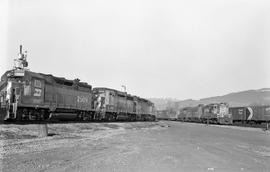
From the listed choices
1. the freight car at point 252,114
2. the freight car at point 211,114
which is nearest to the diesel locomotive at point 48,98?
the freight car at point 211,114

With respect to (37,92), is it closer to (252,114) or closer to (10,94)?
(10,94)

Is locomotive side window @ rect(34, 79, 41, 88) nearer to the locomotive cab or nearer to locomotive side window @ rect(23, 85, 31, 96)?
locomotive side window @ rect(23, 85, 31, 96)

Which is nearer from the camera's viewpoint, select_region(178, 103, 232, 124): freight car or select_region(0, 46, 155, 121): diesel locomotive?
select_region(0, 46, 155, 121): diesel locomotive

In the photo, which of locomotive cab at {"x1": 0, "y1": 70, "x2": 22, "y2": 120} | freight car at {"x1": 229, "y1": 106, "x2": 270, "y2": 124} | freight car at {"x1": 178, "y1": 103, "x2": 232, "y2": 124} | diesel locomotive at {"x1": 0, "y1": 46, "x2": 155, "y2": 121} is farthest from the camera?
freight car at {"x1": 178, "y1": 103, "x2": 232, "y2": 124}

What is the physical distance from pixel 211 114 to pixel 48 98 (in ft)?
133

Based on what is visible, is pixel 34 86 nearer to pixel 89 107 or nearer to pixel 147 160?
pixel 89 107

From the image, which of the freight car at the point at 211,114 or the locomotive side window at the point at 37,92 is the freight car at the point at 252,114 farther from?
the locomotive side window at the point at 37,92

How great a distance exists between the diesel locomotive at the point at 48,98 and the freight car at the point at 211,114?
74.2 ft

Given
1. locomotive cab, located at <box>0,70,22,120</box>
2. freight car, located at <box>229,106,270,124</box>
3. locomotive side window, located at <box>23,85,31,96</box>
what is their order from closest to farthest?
1. locomotive cab, located at <box>0,70,22,120</box>
2. locomotive side window, located at <box>23,85,31,96</box>
3. freight car, located at <box>229,106,270,124</box>

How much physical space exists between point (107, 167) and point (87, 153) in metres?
2.41

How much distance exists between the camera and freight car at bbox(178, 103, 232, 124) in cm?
5653

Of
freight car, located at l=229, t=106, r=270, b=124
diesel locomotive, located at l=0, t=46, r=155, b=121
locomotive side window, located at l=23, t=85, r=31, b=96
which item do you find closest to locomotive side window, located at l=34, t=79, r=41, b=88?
diesel locomotive, located at l=0, t=46, r=155, b=121

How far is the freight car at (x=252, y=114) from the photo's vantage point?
50.8m

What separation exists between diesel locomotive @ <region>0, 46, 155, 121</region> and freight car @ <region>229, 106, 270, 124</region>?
24146 mm
